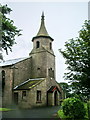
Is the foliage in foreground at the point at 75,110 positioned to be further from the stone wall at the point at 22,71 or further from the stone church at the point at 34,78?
the stone wall at the point at 22,71

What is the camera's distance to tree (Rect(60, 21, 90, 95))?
1031 cm

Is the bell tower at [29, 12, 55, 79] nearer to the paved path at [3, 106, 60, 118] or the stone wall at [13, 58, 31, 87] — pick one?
the stone wall at [13, 58, 31, 87]

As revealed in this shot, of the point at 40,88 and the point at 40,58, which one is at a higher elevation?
the point at 40,58

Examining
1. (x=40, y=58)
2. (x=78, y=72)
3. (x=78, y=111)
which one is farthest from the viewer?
(x=40, y=58)

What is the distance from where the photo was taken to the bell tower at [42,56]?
1111 inches

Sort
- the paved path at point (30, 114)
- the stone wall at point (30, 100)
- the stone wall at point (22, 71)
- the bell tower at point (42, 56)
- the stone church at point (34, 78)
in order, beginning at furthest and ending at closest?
the bell tower at point (42, 56) < the stone wall at point (22, 71) < the stone church at point (34, 78) < the stone wall at point (30, 100) < the paved path at point (30, 114)

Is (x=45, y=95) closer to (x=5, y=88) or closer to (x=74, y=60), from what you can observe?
(x=5, y=88)

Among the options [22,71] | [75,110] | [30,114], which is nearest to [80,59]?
[75,110]

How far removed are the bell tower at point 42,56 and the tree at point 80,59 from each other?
53.7 feet

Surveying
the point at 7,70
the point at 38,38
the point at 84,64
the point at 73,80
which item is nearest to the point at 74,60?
the point at 84,64

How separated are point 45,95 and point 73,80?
1527cm

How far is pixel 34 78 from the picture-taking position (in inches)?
1117

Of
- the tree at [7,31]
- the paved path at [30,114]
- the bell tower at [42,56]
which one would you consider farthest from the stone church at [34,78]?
the tree at [7,31]

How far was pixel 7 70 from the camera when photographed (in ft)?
82.4
